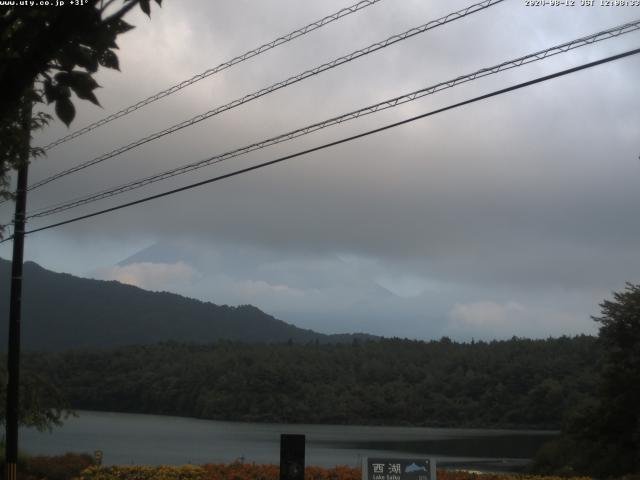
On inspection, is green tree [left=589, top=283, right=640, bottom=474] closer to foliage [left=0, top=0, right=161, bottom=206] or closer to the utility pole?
the utility pole

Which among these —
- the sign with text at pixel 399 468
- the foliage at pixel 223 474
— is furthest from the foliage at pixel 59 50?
the foliage at pixel 223 474

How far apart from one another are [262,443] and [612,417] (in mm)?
25502

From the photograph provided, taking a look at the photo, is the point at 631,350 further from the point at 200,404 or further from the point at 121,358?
the point at 200,404

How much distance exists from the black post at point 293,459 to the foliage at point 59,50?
28.2 ft

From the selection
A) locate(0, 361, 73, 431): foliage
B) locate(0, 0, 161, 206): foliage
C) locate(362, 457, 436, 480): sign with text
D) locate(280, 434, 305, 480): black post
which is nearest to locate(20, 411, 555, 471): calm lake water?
locate(0, 361, 73, 431): foliage

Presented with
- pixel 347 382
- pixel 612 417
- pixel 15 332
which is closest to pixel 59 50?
pixel 15 332

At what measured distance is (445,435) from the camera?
56031 mm

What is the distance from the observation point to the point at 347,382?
73.9 m

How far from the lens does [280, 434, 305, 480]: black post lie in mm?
12156

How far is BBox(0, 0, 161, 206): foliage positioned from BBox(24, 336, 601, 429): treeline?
53.0 metres

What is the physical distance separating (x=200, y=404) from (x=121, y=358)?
1284 cm

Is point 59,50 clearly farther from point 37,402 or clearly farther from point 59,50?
point 37,402

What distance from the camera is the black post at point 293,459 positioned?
1216 cm

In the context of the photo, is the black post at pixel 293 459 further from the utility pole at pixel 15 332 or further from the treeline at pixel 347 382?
the treeline at pixel 347 382
